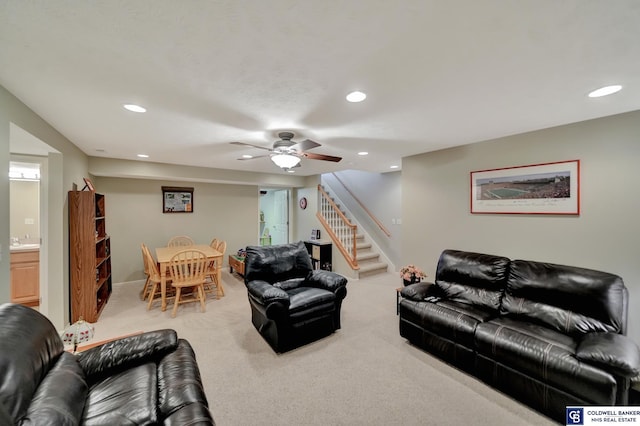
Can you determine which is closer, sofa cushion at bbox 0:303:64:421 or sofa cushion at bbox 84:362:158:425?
sofa cushion at bbox 0:303:64:421

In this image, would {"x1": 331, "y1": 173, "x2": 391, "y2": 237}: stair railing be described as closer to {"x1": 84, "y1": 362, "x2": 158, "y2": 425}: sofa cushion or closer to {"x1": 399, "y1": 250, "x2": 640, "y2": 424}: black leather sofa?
{"x1": 399, "y1": 250, "x2": 640, "y2": 424}: black leather sofa

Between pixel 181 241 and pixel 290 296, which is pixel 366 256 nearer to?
pixel 290 296

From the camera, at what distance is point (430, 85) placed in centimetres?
184

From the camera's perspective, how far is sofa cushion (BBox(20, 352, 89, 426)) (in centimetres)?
109

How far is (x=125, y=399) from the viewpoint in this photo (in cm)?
144

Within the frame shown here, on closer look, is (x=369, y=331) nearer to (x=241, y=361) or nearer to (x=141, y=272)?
(x=241, y=361)

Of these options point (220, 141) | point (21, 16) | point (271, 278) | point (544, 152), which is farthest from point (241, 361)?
point (544, 152)

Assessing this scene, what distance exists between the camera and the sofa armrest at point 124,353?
1.66 m

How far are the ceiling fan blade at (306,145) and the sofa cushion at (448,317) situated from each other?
208 cm

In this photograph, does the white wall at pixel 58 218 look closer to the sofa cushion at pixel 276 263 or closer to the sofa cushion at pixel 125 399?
the sofa cushion at pixel 276 263

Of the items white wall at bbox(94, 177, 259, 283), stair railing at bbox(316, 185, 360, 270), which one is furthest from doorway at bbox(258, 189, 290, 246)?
stair railing at bbox(316, 185, 360, 270)

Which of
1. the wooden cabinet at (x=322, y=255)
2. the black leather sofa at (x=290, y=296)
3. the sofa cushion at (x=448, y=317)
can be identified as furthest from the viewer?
the wooden cabinet at (x=322, y=255)

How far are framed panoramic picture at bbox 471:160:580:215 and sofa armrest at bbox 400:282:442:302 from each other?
4.28ft

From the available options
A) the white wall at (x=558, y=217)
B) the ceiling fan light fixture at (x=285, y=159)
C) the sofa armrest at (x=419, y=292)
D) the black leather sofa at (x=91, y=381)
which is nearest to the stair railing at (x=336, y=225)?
the white wall at (x=558, y=217)
